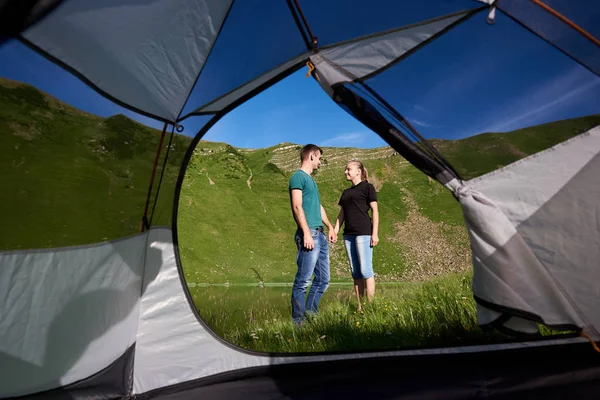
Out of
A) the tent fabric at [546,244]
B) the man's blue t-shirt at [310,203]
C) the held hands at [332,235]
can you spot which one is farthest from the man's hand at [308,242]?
the tent fabric at [546,244]

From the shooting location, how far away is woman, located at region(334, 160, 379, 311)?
3082 millimetres

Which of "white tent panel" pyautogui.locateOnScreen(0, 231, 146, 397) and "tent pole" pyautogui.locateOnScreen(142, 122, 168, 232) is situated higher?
"tent pole" pyautogui.locateOnScreen(142, 122, 168, 232)

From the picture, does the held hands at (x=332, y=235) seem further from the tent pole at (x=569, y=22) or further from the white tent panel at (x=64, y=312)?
the tent pole at (x=569, y=22)

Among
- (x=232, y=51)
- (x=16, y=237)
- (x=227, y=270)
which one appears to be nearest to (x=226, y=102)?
(x=232, y=51)

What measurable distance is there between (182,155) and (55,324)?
895 mm

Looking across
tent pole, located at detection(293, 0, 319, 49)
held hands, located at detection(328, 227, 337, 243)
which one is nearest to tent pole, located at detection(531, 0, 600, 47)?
tent pole, located at detection(293, 0, 319, 49)

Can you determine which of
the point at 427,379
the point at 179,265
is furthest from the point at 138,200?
the point at 427,379

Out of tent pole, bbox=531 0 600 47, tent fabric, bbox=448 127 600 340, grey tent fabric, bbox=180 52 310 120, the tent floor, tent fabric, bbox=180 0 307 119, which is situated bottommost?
the tent floor

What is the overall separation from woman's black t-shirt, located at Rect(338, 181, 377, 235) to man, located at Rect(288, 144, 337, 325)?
292 millimetres

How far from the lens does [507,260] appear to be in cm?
145

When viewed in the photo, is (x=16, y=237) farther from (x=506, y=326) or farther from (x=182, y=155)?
(x=506, y=326)

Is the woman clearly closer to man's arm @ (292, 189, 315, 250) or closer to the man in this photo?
the man

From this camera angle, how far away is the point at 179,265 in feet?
6.97

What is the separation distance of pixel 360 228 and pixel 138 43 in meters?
1.90
